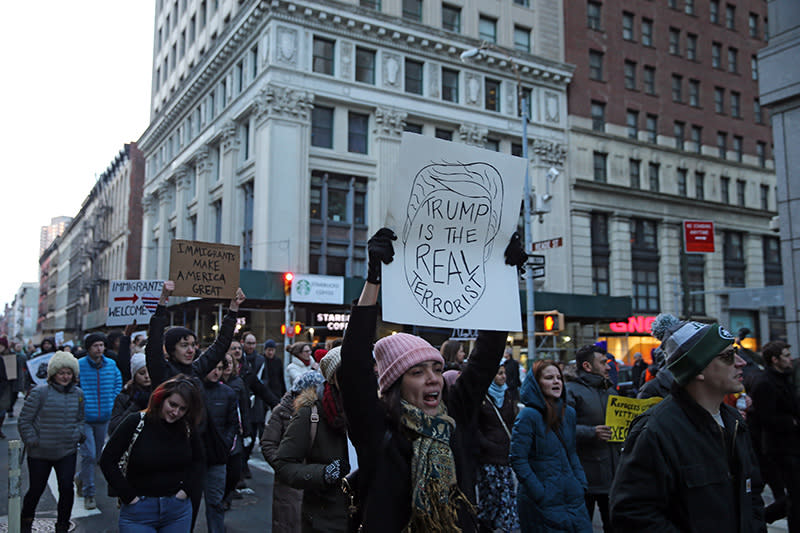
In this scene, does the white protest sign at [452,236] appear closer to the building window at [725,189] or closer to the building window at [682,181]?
the building window at [682,181]

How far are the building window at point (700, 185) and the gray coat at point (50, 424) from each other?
42.3 m

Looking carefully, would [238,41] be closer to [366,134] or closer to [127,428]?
[366,134]

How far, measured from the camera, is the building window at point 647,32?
40.9m

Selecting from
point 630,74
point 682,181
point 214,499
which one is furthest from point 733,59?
point 214,499

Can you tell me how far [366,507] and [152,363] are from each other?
348cm

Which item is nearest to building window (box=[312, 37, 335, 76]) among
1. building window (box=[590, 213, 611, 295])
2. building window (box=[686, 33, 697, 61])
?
building window (box=[590, 213, 611, 295])

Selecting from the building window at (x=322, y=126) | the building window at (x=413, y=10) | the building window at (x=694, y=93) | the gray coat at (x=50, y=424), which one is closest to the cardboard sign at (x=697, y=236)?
the building window at (x=322, y=126)

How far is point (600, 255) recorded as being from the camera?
3794 centimetres

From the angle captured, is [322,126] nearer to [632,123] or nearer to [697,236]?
[697,236]

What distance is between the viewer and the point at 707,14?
43.6 metres

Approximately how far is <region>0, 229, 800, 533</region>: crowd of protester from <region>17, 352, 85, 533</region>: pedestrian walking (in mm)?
19

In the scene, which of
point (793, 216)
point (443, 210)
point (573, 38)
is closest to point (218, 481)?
point (443, 210)

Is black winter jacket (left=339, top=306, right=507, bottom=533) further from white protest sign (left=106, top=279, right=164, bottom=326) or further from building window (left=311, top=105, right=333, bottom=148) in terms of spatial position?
building window (left=311, top=105, right=333, bottom=148)

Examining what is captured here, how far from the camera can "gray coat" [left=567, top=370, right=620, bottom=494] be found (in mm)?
5797
